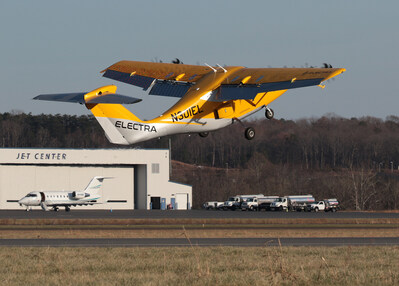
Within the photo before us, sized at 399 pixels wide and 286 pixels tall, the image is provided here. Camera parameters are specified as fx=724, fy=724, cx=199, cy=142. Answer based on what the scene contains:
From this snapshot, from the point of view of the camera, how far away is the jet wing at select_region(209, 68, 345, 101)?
36.4m

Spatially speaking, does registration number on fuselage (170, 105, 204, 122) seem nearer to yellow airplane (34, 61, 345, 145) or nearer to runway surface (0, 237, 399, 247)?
yellow airplane (34, 61, 345, 145)

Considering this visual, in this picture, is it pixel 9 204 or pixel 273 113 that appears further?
pixel 9 204

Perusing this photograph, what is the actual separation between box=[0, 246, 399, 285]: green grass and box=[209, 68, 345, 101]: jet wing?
26.8ft

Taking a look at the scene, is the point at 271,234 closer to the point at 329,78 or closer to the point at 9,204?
the point at 329,78

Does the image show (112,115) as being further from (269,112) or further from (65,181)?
(65,181)

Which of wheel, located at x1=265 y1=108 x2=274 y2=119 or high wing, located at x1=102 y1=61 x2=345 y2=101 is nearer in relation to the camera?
high wing, located at x1=102 y1=61 x2=345 y2=101

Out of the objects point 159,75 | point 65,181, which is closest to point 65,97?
point 159,75

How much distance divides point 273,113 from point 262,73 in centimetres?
227

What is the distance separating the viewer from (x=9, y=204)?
109250 millimetres

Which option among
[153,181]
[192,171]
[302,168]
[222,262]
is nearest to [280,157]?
[302,168]

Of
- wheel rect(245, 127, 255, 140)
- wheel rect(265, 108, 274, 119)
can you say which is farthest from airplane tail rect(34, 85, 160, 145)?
wheel rect(265, 108, 274, 119)

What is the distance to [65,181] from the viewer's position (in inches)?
4486

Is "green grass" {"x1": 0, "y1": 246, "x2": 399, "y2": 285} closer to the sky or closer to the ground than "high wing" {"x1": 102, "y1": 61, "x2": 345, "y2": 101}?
closer to the ground

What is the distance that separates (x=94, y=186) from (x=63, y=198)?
6238 millimetres
